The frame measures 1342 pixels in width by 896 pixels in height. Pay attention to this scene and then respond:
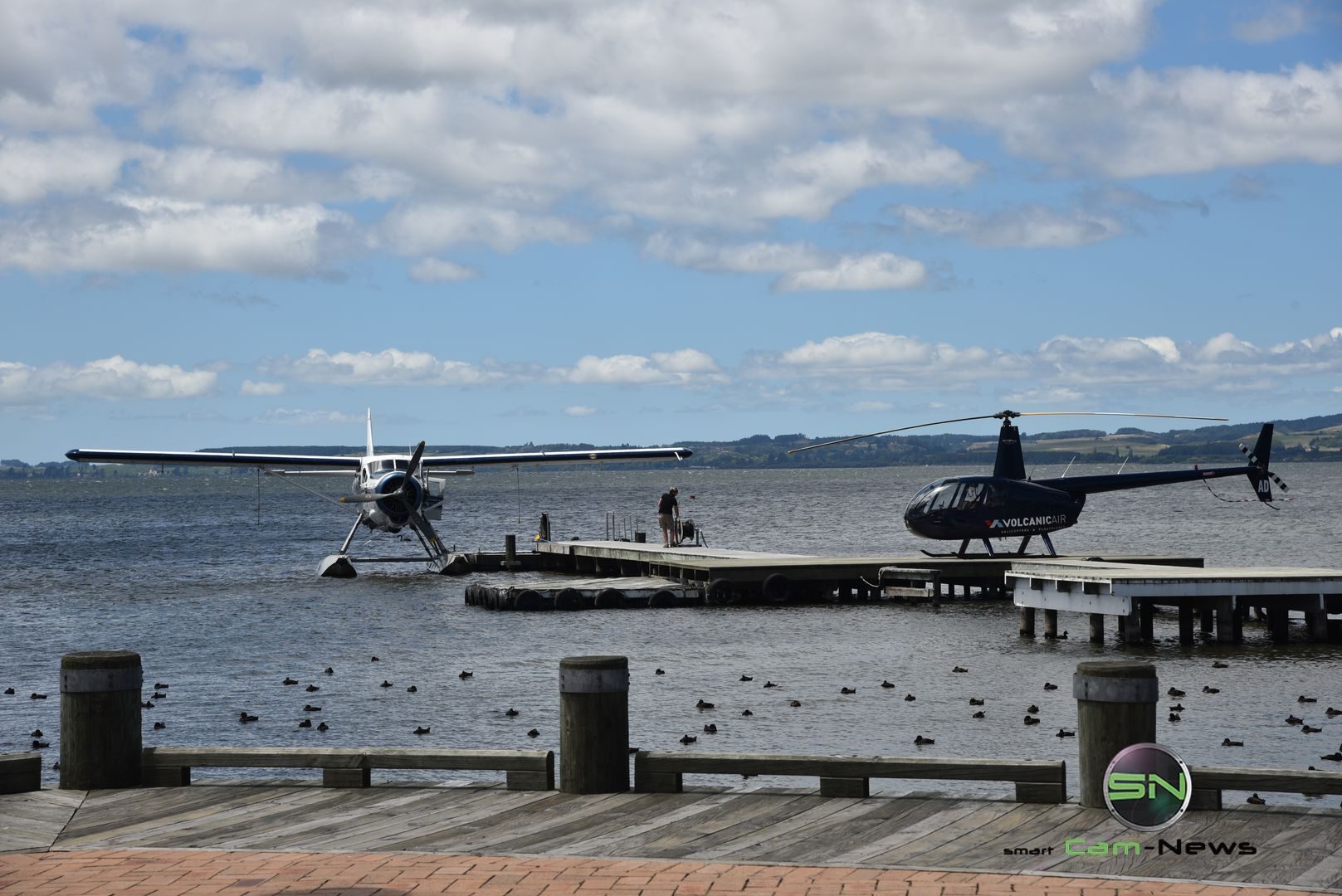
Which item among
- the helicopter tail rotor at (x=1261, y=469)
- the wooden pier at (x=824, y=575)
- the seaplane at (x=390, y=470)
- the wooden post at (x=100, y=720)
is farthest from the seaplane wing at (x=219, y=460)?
the wooden post at (x=100, y=720)

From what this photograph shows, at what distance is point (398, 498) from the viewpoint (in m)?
42.9

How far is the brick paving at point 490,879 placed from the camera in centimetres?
679

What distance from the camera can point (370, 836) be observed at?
312 inches

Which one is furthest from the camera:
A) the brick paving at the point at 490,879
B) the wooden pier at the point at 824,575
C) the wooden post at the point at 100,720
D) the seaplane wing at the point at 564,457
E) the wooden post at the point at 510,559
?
the seaplane wing at the point at 564,457

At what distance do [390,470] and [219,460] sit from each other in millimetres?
6067

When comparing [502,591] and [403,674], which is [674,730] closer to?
[403,674]

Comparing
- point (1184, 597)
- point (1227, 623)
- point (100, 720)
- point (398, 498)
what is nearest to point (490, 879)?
point (100, 720)

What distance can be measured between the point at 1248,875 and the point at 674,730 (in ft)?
36.6

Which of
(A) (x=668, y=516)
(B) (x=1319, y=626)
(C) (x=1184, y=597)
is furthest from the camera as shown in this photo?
(A) (x=668, y=516)

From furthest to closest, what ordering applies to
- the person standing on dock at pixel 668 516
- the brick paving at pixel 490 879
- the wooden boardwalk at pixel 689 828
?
the person standing on dock at pixel 668 516 → the wooden boardwalk at pixel 689 828 → the brick paving at pixel 490 879

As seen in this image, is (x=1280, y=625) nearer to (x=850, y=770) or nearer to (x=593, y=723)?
(x=850, y=770)

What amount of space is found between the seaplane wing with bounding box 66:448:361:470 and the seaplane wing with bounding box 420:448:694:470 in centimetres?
276

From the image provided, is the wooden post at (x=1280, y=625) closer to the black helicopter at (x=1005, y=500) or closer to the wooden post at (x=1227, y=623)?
the wooden post at (x=1227, y=623)

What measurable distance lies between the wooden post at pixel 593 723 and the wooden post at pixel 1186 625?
1938 cm
